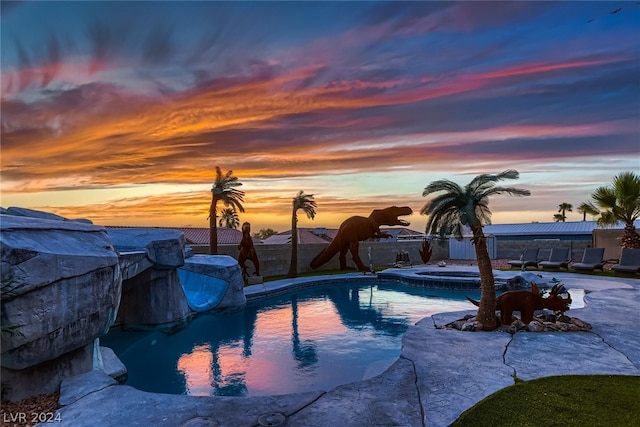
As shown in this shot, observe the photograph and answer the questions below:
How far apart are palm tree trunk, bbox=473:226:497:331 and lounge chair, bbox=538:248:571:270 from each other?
45.2ft

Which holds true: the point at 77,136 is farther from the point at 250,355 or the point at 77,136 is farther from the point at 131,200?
the point at 250,355

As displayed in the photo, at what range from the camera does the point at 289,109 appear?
1459cm

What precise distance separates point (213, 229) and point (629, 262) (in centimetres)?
1957

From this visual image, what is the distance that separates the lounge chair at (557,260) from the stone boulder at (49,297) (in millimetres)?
20961

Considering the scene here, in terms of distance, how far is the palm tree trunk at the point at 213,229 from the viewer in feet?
63.8

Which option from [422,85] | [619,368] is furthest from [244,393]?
[422,85]

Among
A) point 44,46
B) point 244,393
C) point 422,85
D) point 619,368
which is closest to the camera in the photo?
point 619,368

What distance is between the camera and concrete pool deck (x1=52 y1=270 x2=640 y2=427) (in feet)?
16.1

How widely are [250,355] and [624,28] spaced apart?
1334cm

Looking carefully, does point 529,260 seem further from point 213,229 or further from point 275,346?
point 275,346

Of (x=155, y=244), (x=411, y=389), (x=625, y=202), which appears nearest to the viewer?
(x=411, y=389)

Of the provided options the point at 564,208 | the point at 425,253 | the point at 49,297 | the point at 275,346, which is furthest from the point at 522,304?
the point at 564,208

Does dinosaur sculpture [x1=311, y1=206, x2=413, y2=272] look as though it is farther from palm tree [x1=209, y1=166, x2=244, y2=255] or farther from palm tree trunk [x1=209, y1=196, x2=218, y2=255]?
palm tree trunk [x1=209, y1=196, x2=218, y2=255]

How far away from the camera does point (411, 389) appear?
5.69 m
